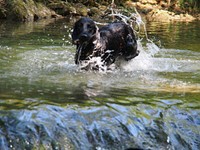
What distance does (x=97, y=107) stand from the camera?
555cm

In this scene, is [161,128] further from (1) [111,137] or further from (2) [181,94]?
(2) [181,94]

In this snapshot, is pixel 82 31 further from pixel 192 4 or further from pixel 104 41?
pixel 192 4

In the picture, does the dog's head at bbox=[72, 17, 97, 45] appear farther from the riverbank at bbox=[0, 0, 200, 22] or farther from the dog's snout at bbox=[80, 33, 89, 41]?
the riverbank at bbox=[0, 0, 200, 22]

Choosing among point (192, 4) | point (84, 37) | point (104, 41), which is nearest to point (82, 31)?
point (84, 37)

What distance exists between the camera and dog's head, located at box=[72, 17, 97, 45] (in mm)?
7770

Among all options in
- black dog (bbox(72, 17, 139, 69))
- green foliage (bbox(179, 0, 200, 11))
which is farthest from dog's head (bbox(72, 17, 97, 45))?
green foliage (bbox(179, 0, 200, 11))

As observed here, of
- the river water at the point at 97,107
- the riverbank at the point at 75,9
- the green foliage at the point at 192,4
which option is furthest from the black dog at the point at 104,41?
the green foliage at the point at 192,4

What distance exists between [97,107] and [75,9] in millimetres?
24276

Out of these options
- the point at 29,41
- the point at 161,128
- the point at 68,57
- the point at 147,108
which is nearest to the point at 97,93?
the point at 147,108

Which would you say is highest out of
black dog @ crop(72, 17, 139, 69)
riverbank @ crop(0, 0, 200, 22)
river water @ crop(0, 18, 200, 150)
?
black dog @ crop(72, 17, 139, 69)

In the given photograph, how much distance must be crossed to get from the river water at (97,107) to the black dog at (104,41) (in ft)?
1.06

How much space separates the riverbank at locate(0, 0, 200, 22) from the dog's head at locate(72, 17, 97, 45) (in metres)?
15.5

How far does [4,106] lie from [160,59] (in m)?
6.13

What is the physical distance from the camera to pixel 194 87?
283 inches
